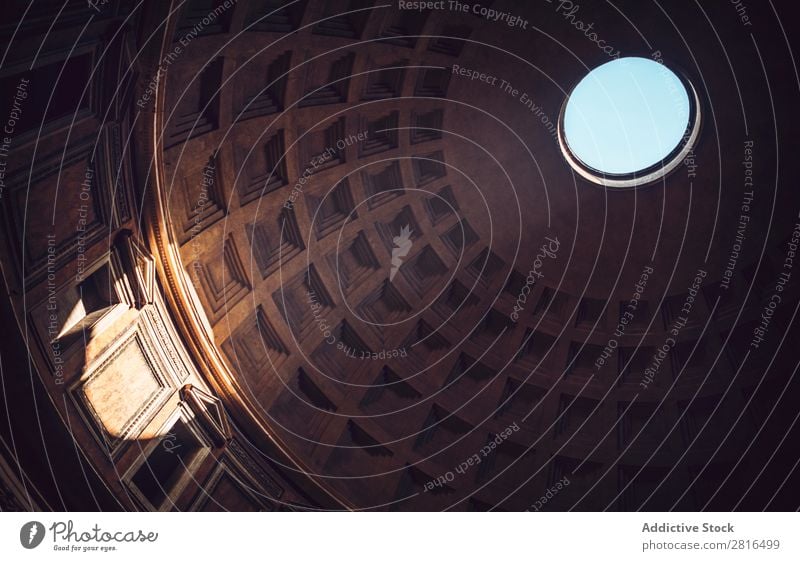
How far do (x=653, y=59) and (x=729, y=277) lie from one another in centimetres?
890

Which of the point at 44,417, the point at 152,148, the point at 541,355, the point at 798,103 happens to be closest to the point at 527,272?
the point at 541,355

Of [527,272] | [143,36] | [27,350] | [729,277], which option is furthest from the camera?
[527,272]

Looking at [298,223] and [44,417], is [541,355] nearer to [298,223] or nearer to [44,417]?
[298,223]

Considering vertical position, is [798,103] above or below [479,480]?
above

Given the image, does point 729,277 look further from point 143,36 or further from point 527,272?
point 143,36

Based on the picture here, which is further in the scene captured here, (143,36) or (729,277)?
(729,277)

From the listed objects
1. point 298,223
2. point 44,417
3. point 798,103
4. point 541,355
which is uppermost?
point 798,103

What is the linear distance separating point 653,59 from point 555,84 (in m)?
3.52

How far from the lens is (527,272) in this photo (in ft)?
84.9

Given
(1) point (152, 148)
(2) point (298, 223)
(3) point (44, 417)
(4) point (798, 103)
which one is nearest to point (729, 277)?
(4) point (798, 103)

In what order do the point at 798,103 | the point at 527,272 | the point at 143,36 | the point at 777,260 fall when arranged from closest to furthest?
1. the point at 143,36
2. the point at 798,103
3. the point at 777,260
4. the point at 527,272

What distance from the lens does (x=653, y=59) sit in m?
22.0

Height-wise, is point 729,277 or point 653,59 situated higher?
point 653,59

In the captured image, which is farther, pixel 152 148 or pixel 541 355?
pixel 541 355
